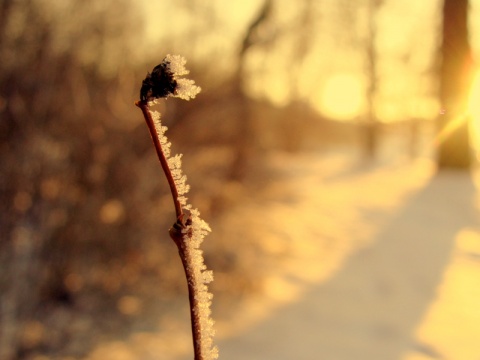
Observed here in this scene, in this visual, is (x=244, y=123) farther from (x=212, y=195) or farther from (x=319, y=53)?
(x=319, y=53)

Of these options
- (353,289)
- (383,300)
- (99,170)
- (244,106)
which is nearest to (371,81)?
(244,106)

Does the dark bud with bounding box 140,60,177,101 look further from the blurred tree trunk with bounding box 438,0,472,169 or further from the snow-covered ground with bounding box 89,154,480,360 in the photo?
the blurred tree trunk with bounding box 438,0,472,169

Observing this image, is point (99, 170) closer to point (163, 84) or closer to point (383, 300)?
point (383, 300)

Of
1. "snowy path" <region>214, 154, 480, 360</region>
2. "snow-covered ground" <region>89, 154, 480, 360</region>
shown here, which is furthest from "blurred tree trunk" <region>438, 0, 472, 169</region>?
"snowy path" <region>214, 154, 480, 360</region>

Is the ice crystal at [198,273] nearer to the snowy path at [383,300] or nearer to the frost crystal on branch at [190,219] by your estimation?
the frost crystal on branch at [190,219]

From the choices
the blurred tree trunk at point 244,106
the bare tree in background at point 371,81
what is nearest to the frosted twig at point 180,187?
the blurred tree trunk at point 244,106

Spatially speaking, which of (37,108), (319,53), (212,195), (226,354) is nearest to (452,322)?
(226,354)

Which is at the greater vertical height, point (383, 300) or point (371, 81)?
point (371, 81)
